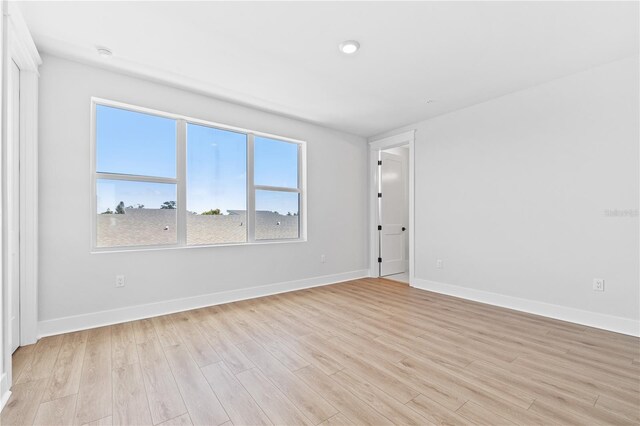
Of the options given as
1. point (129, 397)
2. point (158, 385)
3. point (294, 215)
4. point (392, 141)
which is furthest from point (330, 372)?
point (392, 141)

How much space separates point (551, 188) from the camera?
10.1ft

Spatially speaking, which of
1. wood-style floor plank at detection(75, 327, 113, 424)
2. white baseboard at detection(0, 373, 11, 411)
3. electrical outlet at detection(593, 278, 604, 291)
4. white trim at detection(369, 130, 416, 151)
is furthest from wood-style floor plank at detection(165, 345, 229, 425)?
white trim at detection(369, 130, 416, 151)

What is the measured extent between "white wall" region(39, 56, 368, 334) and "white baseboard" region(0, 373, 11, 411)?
1047mm

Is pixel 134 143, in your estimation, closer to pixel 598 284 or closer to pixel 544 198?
pixel 544 198

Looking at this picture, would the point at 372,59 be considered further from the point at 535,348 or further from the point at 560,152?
the point at 535,348

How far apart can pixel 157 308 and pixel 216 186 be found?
5.17 ft

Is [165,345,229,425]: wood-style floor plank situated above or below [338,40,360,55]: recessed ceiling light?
below

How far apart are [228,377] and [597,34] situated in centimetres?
391

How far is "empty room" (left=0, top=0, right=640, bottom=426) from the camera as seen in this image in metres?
1.74

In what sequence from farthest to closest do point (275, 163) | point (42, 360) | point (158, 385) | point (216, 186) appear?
1. point (275, 163)
2. point (216, 186)
3. point (42, 360)
4. point (158, 385)

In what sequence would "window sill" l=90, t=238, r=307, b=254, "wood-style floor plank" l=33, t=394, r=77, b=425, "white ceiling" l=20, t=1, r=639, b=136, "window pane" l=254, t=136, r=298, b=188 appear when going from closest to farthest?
"wood-style floor plank" l=33, t=394, r=77, b=425
"white ceiling" l=20, t=1, r=639, b=136
"window sill" l=90, t=238, r=307, b=254
"window pane" l=254, t=136, r=298, b=188

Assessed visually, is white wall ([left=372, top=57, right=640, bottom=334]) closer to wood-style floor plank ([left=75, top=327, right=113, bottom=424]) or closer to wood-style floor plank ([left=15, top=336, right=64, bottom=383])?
wood-style floor plank ([left=75, top=327, right=113, bottom=424])

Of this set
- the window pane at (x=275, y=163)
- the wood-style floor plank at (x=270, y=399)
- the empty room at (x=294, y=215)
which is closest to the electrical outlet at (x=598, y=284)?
the empty room at (x=294, y=215)

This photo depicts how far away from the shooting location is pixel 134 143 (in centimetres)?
308
